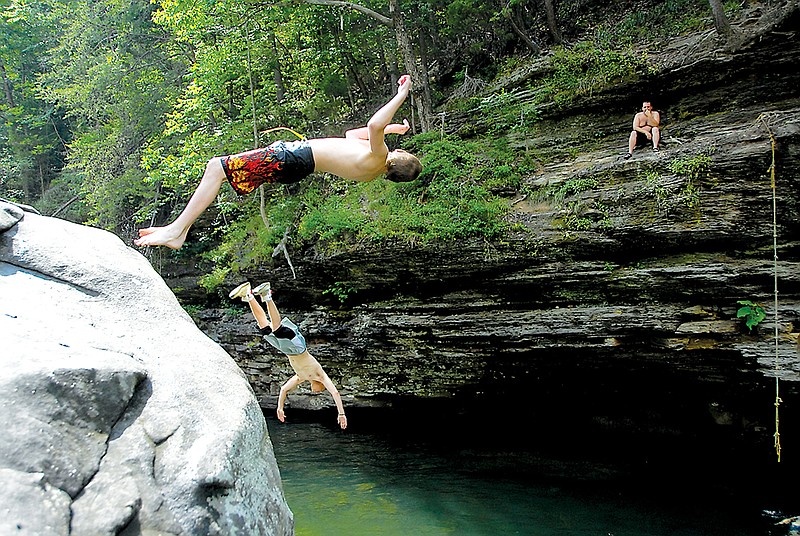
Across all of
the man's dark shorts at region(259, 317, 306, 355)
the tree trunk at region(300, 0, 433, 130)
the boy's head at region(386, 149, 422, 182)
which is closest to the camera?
the boy's head at region(386, 149, 422, 182)

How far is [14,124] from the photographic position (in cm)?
2025

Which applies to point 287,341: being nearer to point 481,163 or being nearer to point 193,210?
point 193,210

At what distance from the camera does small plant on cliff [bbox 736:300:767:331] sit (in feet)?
23.1

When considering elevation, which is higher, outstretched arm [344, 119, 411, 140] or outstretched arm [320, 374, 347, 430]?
outstretched arm [344, 119, 411, 140]

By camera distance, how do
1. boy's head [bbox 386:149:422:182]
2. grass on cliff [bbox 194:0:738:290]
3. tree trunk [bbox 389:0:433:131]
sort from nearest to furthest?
boy's head [bbox 386:149:422:182], grass on cliff [bbox 194:0:738:290], tree trunk [bbox 389:0:433:131]

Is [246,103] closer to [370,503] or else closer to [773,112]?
[370,503]

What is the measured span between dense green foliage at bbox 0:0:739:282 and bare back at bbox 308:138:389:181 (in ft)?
16.5

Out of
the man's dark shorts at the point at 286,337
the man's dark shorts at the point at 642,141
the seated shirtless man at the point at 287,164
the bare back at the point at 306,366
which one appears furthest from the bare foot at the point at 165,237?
the man's dark shorts at the point at 642,141

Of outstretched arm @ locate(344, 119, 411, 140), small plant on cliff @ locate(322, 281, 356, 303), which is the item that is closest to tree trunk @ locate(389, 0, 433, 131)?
small plant on cliff @ locate(322, 281, 356, 303)

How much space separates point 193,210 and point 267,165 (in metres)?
0.56

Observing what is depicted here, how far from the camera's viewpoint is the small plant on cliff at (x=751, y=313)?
704 cm

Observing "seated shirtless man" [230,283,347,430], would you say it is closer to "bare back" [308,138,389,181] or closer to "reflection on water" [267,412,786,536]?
"reflection on water" [267,412,786,536]

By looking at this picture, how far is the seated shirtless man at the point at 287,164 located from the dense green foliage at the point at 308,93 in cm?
506

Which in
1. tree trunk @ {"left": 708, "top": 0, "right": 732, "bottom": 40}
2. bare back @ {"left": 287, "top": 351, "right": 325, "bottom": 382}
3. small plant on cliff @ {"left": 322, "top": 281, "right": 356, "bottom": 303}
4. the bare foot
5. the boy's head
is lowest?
bare back @ {"left": 287, "top": 351, "right": 325, "bottom": 382}
